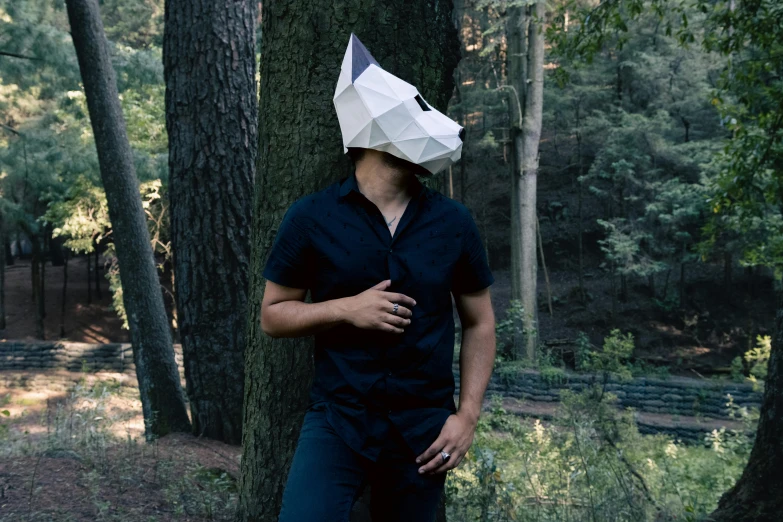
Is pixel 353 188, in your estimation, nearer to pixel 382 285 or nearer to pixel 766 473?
pixel 382 285

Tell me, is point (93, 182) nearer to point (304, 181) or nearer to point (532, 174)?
point (532, 174)

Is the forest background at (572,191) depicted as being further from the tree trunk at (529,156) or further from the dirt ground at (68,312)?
the tree trunk at (529,156)

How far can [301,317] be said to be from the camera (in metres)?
2.33

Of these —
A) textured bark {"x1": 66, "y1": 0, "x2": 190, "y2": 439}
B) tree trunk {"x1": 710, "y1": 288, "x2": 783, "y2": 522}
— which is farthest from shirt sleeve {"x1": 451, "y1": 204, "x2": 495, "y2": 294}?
textured bark {"x1": 66, "y1": 0, "x2": 190, "y2": 439}

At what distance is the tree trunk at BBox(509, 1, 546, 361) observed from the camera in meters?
19.4

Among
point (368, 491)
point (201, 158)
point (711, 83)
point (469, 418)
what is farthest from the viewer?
point (711, 83)

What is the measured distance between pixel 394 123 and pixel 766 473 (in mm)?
4249

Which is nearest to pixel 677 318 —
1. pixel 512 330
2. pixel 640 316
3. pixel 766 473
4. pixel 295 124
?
pixel 640 316

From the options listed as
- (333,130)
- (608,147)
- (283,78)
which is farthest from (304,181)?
(608,147)

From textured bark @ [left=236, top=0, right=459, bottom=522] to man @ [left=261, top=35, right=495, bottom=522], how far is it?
62cm

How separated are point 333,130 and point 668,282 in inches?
1076

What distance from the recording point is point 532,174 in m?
19.4

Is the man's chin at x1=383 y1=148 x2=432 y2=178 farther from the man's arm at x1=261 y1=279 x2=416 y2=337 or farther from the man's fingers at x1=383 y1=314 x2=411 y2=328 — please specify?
the man's fingers at x1=383 y1=314 x2=411 y2=328

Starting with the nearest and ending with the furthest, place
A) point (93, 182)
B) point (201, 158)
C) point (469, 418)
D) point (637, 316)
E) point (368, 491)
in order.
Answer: point (469, 418) < point (368, 491) < point (201, 158) < point (93, 182) < point (637, 316)
